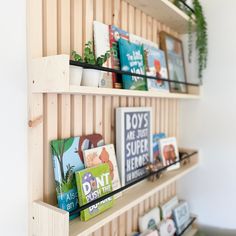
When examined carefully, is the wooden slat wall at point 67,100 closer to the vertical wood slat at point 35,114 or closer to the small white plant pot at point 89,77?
the vertical wood slat at point 35,114

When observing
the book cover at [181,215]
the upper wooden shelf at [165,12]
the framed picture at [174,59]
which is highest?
the upper wooden shelf at [165,12]

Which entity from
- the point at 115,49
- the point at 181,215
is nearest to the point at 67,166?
the point at 115,49

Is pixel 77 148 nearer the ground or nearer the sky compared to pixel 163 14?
nearer the ground

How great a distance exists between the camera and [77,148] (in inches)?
36.1

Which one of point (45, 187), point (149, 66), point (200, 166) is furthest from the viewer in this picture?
point (200, 166)

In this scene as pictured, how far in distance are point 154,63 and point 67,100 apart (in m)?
0.58

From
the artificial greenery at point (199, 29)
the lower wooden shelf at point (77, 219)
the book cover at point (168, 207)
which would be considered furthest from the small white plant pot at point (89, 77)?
the book cover at point (168, 207)

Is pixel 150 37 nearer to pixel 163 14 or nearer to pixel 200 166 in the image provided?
pixel 163 14

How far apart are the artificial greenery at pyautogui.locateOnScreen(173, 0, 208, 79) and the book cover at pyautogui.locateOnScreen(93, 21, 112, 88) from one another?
0.61 meters

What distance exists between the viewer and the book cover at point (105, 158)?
3.10 feet
